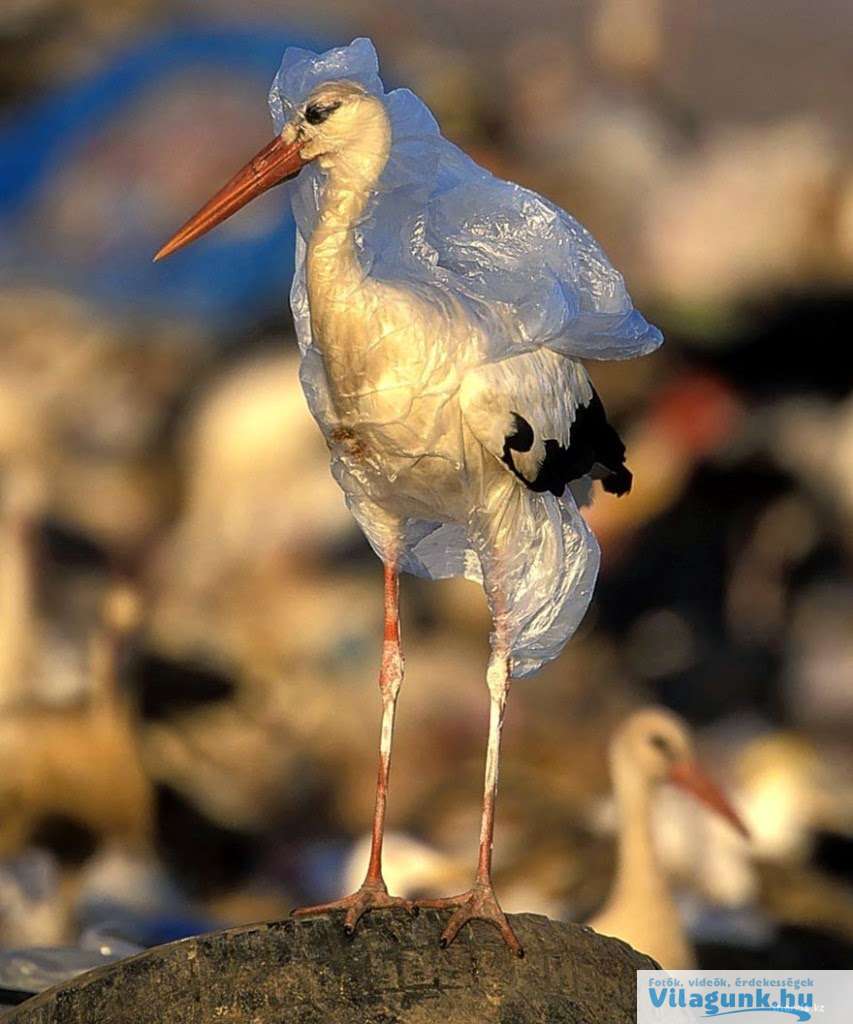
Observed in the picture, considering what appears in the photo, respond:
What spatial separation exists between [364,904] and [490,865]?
9.1 inches

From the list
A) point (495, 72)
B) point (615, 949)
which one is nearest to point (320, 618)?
point (495, 72)

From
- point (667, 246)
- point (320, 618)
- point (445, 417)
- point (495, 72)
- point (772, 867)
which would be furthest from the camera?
point (495, 72)

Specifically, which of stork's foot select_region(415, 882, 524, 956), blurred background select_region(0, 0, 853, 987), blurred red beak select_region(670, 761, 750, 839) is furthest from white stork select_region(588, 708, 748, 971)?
stork's foot select_region(415, 882, 524, 956)

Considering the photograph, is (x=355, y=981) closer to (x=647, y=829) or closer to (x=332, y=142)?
(x=332, y=142)

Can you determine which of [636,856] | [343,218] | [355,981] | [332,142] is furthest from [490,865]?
[636,856]

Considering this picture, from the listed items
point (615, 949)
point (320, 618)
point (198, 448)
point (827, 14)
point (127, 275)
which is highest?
point (827, 14)

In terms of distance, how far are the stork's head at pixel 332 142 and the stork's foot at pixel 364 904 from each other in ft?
3.39

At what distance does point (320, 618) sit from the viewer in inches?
359

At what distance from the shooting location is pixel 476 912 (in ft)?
12.0

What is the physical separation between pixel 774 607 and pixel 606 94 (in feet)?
8.49

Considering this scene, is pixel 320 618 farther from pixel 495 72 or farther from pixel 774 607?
pixel 495 72

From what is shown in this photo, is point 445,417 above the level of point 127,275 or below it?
below

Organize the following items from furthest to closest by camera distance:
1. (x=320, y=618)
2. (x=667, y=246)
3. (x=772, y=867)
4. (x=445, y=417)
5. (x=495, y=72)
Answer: (x=495, y=72)
(x=667, y=246)
(x=320, y=618)
(x=772, y=867)
(x=445, y=417)

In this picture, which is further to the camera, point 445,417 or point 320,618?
point 320,618
